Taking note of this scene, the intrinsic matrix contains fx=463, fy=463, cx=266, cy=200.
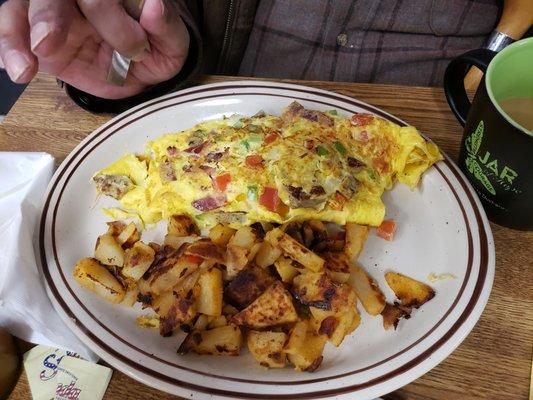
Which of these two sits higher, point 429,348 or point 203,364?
point 429,348

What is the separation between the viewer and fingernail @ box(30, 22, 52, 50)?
2.58ft

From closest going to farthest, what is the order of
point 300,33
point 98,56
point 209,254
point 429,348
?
point 429,348 < point 209,254 < point 98,56 < point 300,33

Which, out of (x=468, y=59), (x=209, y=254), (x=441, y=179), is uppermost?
(x=468, y=59)

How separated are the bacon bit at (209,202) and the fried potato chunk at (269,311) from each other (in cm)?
25

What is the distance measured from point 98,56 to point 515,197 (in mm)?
967

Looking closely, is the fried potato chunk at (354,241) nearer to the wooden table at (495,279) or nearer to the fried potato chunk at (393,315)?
the fried potato chunk at (393,315)

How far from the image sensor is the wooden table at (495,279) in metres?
0.76

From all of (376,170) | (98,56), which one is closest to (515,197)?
(376,170)

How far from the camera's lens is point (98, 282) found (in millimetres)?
827

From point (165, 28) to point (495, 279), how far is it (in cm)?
88

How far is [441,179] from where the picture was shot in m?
0.96

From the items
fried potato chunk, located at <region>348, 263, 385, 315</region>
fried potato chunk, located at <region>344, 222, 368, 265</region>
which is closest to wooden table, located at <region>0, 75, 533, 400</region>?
fried potato chunk, located at <region>348, 263, 385, 315</region>

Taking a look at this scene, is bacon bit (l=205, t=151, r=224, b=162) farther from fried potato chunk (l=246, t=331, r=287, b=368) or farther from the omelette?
fried potato chunk (l=246, t=331, r=287, b=368)

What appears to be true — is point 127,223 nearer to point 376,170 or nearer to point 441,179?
point 376,170
